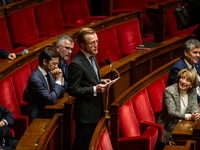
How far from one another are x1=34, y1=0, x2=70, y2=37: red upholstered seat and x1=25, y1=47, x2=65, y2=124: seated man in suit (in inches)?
23.2

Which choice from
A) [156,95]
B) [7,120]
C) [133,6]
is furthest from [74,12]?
[7,120]

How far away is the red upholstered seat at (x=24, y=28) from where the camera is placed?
4.44 ft

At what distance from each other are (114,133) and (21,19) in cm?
77

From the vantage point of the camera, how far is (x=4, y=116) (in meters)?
0.78

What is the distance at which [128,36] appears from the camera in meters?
1.46

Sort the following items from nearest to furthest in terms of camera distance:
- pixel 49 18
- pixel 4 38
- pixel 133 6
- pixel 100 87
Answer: pixel 100 87 → pixel 4 38 → pixel 49 18 → pixel 133 6

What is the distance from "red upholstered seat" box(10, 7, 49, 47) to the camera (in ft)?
4.44

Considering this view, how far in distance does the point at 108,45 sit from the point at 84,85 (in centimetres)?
63

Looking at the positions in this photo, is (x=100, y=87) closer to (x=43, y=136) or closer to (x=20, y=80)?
(x=43, y=136)

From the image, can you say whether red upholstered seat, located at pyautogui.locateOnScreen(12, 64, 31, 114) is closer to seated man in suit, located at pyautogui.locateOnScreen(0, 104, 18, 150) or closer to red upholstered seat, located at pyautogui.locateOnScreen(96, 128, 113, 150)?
seated man in suit, located at pyautogui.locateOnScreen(0, 104, 18, 150)

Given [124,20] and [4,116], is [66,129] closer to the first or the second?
[4,116]

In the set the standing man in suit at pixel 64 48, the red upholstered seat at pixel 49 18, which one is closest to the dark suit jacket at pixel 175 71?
the standing man in suit at pixel 64 48

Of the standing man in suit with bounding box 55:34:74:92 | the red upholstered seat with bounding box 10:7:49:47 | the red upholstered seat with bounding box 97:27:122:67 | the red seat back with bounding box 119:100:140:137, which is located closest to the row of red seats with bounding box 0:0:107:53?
the red upholstered seat with bounding box 10:7:49:47

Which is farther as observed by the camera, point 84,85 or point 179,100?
point 179,100
